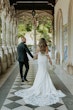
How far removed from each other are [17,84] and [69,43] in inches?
157

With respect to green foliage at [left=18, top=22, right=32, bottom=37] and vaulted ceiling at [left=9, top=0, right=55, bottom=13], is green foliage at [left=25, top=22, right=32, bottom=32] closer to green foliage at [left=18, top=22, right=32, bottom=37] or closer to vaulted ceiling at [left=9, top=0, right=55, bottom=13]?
green foliage at [left=18, top=22, right=32, bottom=37]

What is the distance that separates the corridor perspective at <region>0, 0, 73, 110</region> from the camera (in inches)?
212

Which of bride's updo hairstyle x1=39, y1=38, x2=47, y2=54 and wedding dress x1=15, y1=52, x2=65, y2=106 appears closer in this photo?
wedding dress x1=15, y1=52, x2=65, y2=106

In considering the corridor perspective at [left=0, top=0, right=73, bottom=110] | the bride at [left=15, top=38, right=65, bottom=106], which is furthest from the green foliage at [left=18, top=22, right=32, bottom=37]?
the bride at [left=15, top=38, right=65, bottom=106]

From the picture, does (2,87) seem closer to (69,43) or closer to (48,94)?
(48,94)

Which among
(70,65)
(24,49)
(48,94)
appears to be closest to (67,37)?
(70,65)

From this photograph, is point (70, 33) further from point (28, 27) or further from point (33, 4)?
point (28, 27)

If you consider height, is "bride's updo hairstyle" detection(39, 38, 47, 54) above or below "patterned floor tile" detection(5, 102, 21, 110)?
above

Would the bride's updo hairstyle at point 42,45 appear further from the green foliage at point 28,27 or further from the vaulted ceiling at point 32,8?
the green foliage at point 28,27

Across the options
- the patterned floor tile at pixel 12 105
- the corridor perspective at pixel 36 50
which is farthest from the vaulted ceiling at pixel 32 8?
the patterned floor tile at pixel 12 105

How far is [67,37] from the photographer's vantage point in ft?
35.4

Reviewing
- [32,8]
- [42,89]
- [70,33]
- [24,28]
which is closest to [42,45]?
[42,89]

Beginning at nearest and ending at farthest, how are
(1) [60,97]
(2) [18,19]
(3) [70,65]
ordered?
(1) [60,97] → (3) [70,65] → (2) [18,19]

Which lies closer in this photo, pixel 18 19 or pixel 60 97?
pixel 60 97
